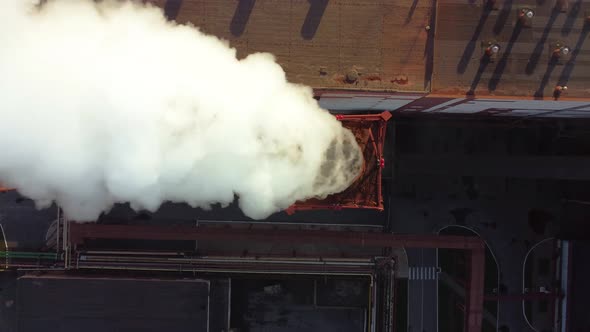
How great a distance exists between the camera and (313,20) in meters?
14.5

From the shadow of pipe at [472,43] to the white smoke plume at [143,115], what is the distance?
16.2 ft

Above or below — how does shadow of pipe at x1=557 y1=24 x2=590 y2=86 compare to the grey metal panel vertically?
above

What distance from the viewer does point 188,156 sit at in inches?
508

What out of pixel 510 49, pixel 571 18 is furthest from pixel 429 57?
pixel 571 18

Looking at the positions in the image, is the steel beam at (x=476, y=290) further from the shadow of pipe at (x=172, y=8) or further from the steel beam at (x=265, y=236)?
the shadow of pipe at (x=172, y=8)

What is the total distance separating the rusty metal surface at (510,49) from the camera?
1477 centimetres

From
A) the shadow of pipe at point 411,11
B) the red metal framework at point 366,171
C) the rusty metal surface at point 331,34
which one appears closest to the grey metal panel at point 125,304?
the red metal framework at point 366,171

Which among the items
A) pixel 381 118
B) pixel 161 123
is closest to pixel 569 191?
pixel 381 118

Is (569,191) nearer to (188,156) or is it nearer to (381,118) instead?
(381,118)

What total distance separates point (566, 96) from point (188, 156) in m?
13.0

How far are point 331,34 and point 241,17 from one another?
3131 mm

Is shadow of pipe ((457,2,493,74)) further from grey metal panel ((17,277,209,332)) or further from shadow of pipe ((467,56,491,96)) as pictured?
grey metal panel ((17,277,209,332))

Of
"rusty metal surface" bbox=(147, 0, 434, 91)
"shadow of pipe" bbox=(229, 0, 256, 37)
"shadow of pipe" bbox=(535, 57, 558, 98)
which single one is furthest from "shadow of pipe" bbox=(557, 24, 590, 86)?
"shadow of pipe" bbox=(229, 0, 256, 37)

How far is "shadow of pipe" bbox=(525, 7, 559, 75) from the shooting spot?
14.8m
